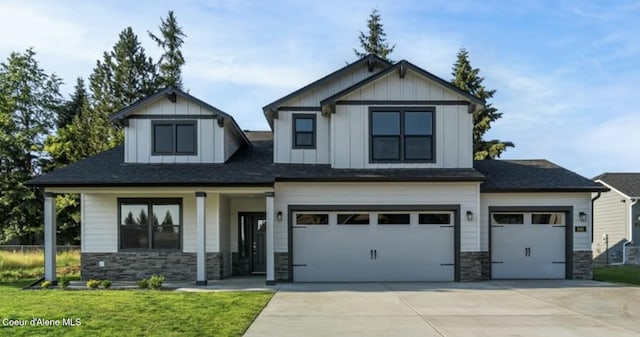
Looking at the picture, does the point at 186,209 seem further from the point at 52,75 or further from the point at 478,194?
the point at 52,75

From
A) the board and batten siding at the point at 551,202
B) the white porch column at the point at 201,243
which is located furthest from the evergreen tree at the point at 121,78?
the board and batten siding at the point at 551,202

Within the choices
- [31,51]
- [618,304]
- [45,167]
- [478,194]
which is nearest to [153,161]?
[478,194]

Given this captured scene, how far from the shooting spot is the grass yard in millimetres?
17188

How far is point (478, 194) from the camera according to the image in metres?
15.8

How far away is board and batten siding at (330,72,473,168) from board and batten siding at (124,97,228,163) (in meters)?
3.81

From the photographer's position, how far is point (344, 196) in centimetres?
1569

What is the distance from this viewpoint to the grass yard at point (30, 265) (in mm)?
17188

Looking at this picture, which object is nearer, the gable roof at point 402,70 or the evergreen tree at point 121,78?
the gable roof at point 402,70

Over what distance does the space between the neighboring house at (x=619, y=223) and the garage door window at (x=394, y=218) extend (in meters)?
14.6

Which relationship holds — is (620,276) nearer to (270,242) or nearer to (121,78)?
(270,242)

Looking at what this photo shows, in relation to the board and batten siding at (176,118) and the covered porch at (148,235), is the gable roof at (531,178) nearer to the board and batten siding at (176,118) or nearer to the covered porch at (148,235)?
the covered porch at (148,235)

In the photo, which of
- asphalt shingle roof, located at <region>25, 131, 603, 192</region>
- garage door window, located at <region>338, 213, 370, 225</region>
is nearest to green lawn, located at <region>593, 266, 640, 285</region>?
asphalt shingle roof, located at <region>25, 131, 603, 192</region>

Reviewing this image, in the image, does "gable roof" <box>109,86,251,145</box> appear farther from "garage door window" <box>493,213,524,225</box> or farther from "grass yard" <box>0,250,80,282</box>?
"garage door window" <box>493,213,524,225</box>

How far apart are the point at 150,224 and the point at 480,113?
23393 millimetres
